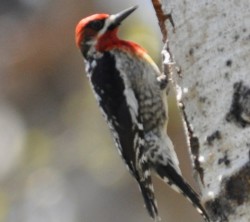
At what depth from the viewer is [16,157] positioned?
870 centimetres

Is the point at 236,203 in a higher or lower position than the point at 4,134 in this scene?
higher

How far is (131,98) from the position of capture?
536 centimetres

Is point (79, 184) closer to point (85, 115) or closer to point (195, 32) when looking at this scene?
point (85, 115)

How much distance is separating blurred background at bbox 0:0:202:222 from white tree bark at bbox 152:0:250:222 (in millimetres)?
4527

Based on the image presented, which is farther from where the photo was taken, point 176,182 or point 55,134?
point 55,134

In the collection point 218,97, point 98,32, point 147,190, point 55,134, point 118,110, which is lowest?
point 55,134

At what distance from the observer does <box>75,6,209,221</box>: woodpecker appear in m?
5.23

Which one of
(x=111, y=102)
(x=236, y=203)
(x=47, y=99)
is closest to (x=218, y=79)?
(x=236, y=203)

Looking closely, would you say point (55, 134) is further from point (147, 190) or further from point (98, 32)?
point (147, 190)

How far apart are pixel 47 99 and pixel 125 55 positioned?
3.58m

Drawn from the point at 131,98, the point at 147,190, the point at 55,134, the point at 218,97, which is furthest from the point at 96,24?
the point at 55,134

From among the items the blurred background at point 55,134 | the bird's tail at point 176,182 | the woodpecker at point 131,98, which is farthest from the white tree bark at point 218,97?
the blurred background at point 55,134

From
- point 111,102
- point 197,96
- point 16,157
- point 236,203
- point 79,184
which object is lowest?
point 79,184

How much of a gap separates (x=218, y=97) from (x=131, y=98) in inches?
79.6
